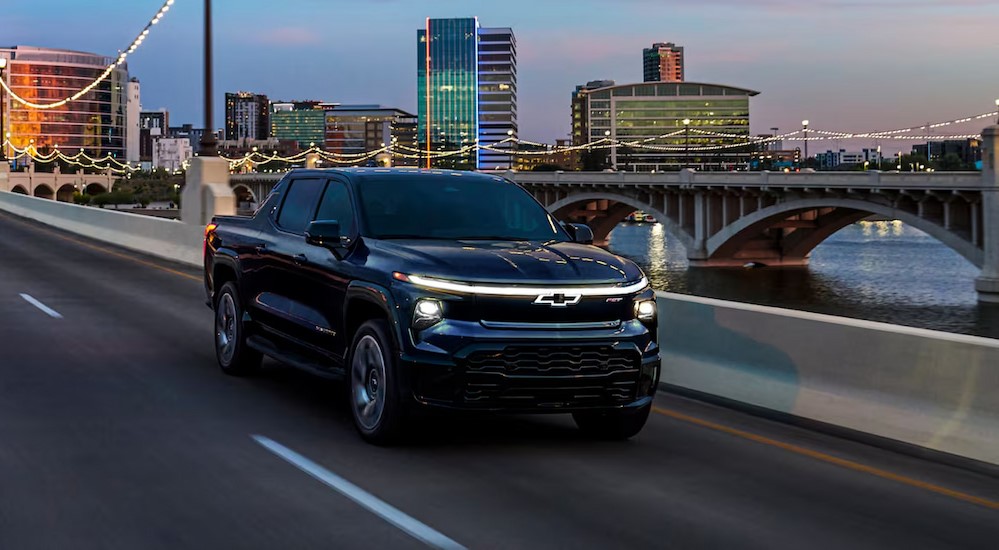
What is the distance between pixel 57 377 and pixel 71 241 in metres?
24.2

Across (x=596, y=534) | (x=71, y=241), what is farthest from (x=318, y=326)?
(x=71, y=241)

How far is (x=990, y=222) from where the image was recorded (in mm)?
59562

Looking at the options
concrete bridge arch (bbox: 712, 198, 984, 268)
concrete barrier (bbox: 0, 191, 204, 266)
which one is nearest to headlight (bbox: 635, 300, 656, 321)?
concrete barrier (bbox: 0, 191, 204, 266)

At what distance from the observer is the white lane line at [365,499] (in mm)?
5391

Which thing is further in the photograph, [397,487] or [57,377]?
[57,377]

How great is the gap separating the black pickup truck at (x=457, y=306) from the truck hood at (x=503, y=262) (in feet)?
0.03

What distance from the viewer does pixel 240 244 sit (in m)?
10.2

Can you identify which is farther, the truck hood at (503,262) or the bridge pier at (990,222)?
the bridge pier at (990,222)

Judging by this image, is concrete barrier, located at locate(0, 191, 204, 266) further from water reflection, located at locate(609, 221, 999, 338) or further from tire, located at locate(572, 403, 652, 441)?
water reflection, located at locate(609, 221, 999, 338)

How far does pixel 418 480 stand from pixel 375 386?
1091mm

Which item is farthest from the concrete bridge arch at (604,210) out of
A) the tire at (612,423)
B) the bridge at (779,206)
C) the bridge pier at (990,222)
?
the tire at (612,423)

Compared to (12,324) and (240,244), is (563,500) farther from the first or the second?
(12,324)

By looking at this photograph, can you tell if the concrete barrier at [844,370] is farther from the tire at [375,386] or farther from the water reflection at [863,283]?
the water reflection at [863,283]

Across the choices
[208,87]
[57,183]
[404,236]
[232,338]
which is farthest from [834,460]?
[57,183]
